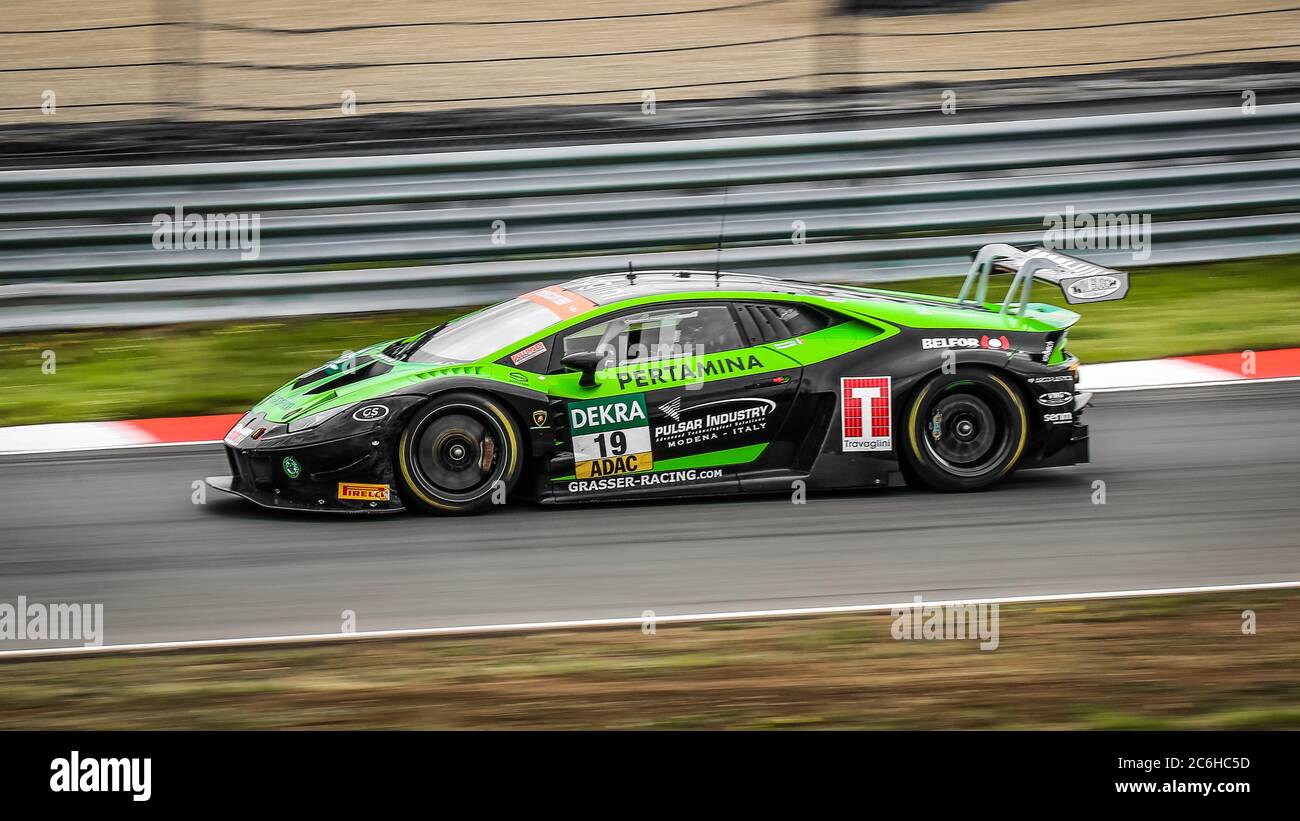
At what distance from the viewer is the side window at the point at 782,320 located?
7.90 meters

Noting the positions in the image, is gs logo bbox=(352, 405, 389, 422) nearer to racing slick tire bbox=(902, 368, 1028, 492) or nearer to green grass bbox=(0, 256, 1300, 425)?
racing slick tire bbox=(902, 368, 1028, 492)

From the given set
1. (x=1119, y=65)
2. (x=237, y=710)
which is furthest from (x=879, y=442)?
(x=1119, y=65)

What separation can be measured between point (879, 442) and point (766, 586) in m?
1.48

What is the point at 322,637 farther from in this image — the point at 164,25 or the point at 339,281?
the point at 164,25

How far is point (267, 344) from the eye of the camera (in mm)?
11031

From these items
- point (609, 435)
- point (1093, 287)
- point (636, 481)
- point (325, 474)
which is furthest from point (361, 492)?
point (1093, 287)

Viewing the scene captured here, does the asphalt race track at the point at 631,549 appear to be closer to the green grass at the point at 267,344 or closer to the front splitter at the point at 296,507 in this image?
the front splitter at the point at 296,507

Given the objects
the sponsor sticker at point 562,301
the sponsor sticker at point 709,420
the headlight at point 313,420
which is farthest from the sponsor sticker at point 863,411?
the headlight at point 313,420

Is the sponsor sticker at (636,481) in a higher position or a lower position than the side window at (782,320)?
lower

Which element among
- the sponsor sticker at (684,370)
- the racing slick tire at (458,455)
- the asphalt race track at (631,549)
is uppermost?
the sponsor sticker at (684,370)

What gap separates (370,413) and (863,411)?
8.29 ft

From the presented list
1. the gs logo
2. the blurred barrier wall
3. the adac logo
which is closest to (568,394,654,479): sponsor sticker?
the gs logo

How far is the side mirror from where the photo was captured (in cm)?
757

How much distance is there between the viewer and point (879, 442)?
7871mm
